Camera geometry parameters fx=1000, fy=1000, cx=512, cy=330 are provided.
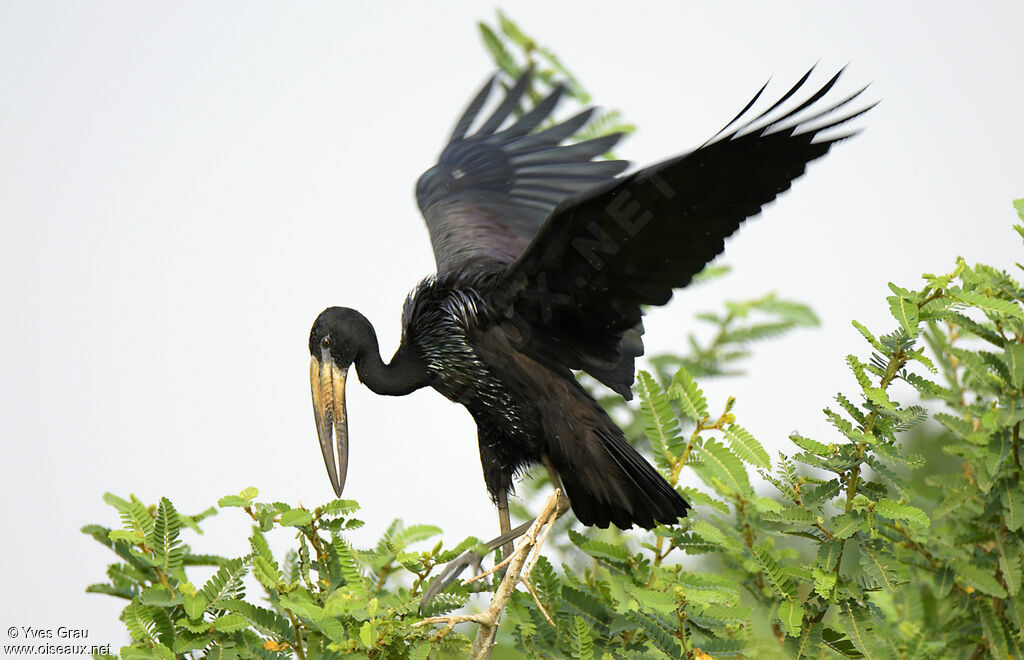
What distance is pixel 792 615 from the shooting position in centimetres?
312

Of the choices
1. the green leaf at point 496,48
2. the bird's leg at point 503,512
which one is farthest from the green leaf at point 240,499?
the green leaf at point 496,48

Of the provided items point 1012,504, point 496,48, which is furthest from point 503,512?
point 496,48

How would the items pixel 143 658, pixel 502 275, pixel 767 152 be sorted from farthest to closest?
pixel 502 275 → pixel 767 152 → pixel 143 658

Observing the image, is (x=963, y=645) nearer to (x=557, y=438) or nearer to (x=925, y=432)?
(x=557, y=438)

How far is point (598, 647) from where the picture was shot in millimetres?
3549

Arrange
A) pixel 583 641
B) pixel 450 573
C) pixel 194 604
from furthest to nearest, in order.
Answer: pixel 450 573 → pixel 583 641 → pixel 194 604

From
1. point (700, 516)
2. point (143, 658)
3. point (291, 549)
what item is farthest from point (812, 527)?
point (143, 658)

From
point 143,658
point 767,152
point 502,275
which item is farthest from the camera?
point 502,275

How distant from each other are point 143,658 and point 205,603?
232 millimetres

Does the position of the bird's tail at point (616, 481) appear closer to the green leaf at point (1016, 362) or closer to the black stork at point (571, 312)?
the black stork at point (571, 312)

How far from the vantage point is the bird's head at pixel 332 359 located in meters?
4.26

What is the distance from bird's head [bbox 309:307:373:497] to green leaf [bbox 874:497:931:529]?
86.3 inches

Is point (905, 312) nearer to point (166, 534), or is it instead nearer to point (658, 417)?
point (658, 417)

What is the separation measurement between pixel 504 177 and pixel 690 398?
6.97 ft
